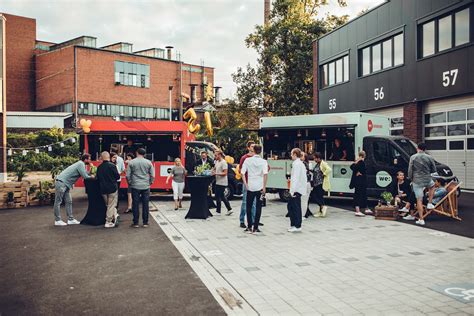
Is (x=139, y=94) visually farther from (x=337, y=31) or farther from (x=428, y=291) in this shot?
(x=428, y=291)

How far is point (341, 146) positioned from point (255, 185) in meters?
6.08

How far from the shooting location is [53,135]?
37.4 m

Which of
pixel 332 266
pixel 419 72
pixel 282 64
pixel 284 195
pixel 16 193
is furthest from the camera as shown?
pixel 282 64

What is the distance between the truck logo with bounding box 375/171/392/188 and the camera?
14055mm

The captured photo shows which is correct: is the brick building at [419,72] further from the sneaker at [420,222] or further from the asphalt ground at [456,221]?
the sneaker at [420,222]

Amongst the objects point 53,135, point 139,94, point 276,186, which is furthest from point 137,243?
point 139,94

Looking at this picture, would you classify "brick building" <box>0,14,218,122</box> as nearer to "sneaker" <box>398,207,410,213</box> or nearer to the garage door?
the garage door

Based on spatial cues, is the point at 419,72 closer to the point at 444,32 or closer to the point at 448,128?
the point at 444,32

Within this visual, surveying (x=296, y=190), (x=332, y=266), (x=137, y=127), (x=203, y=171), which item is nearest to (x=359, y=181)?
(x=296, y=190)

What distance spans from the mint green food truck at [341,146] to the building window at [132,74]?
141 feet

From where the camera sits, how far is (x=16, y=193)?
15430 mm

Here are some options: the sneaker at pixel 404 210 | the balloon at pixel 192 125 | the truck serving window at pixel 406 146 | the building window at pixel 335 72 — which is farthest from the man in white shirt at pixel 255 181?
the building window at pixel 335 72

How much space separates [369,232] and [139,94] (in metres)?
51.4

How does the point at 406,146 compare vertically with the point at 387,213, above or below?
above
